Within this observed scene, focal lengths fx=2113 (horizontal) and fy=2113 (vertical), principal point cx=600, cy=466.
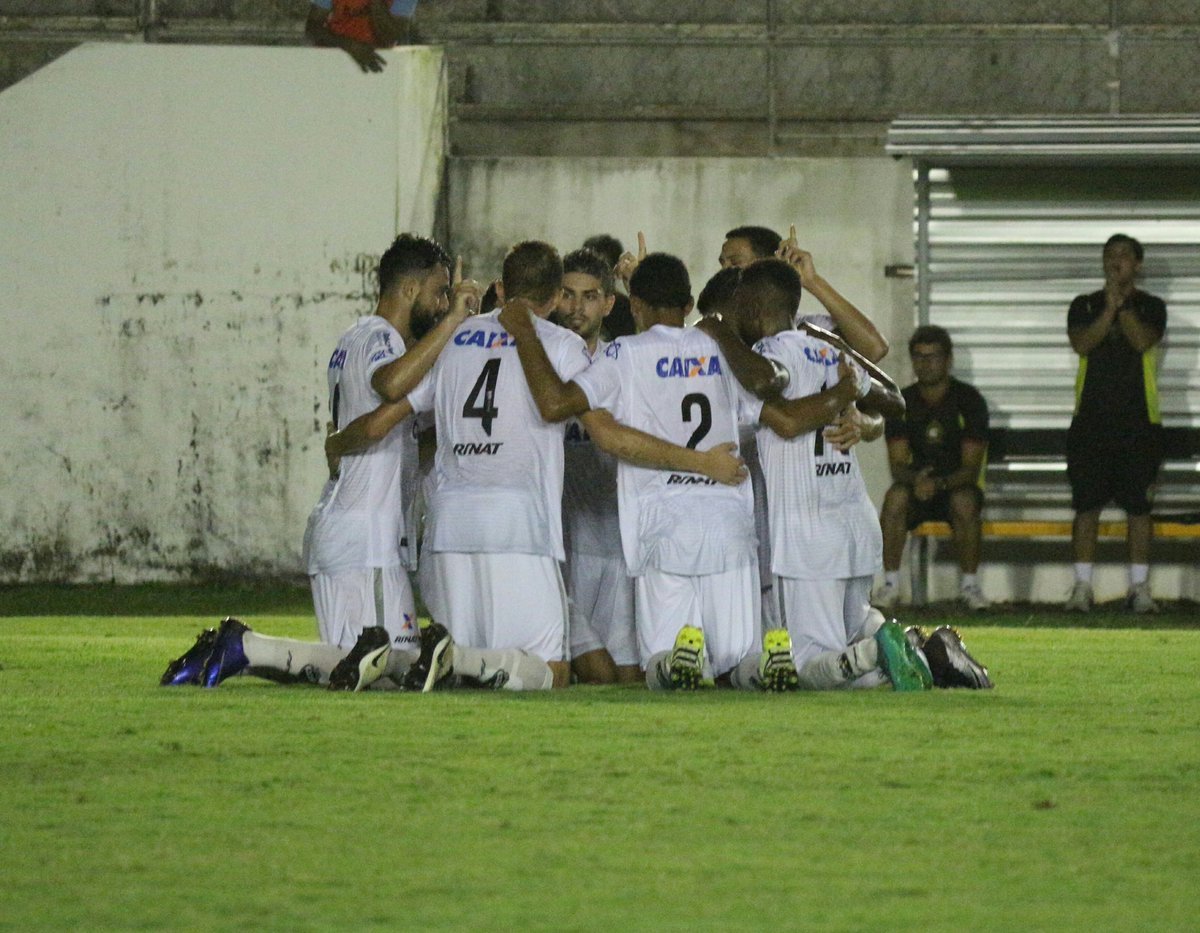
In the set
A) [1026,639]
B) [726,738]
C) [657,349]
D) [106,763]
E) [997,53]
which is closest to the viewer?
[106,763]

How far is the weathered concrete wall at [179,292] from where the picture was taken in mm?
14281

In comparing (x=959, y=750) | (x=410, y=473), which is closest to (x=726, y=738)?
(x=959, y=750)

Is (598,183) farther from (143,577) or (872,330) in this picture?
(872,330)

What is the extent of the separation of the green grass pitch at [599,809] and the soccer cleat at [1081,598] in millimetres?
5254

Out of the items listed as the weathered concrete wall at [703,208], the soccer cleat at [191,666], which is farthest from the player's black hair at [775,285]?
the weathered concrete wall at [703,208]

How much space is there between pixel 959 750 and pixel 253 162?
949 cm

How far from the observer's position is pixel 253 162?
14320 millimetres

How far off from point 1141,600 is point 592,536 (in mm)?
5353

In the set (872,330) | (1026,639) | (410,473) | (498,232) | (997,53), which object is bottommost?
(1026,639)

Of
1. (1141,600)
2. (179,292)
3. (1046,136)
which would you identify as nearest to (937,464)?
(1141,600)

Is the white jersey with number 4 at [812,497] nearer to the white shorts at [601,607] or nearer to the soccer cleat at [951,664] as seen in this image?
the soccer cleat at [951,664]

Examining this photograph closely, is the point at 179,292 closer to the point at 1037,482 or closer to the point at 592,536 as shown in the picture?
the point at 1037,482

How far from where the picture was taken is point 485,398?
317 inches

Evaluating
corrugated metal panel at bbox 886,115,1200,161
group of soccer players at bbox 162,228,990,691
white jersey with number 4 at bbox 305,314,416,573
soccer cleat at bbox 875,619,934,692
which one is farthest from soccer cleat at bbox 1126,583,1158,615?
white jersey with number 4 at bbox 305,314,416,573
